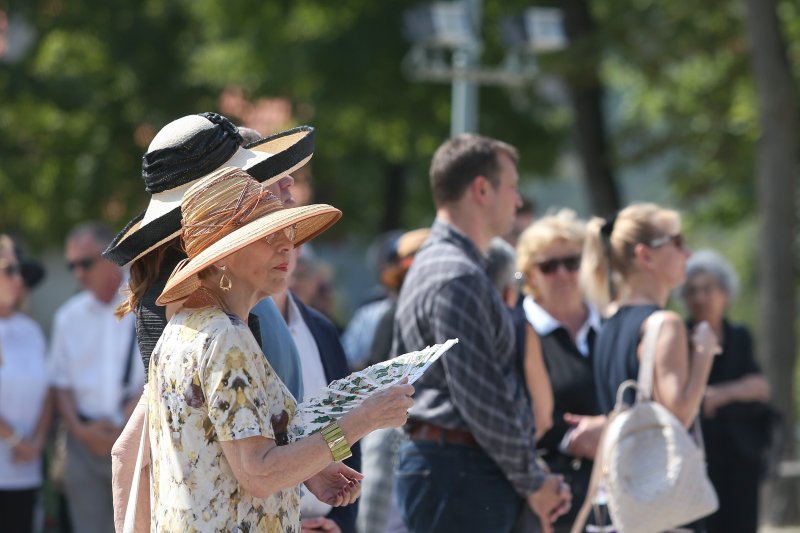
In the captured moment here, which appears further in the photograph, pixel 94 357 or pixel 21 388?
pixel 94 357

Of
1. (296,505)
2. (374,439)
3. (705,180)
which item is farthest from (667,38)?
(296,505)

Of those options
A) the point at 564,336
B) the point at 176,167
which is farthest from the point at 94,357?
the point at 176,167

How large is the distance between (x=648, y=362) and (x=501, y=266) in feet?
4.00

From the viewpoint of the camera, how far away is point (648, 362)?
526cm

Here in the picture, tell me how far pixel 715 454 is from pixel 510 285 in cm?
192

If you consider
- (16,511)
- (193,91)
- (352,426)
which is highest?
(193,91)

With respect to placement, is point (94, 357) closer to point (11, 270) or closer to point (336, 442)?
point (11, 270)

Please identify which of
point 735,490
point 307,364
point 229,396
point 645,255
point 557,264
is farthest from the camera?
point 735,490

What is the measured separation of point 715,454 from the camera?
24.6 feet

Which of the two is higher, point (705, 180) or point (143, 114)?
point (143, 114)

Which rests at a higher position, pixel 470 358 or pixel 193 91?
pixel 193 91

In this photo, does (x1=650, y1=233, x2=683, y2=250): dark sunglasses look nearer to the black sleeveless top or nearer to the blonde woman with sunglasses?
the black sleeveless top

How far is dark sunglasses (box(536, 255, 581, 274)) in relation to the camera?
6.67m

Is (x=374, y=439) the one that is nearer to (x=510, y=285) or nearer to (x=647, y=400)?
(x=510, y=285)
